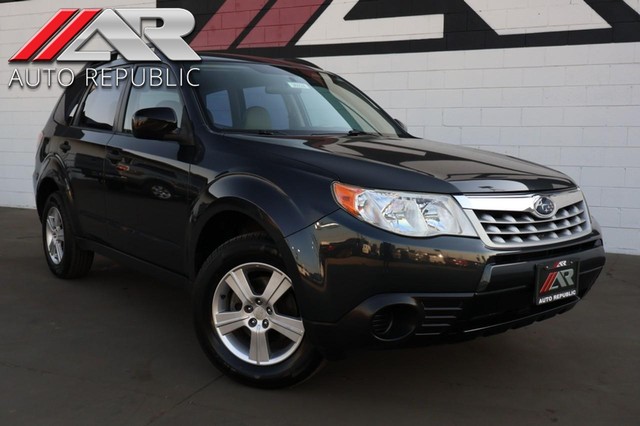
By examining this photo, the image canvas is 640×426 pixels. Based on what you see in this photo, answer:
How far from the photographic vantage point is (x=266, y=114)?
3.88 m

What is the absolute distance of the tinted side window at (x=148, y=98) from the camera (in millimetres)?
3918

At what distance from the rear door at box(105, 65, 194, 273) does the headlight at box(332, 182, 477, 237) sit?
1.13m

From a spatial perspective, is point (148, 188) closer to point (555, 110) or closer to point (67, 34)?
point (555, 110)

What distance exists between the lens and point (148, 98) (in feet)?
14.0

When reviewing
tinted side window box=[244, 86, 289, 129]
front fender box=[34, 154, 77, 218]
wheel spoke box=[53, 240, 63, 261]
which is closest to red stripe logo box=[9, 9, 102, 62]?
front fender box=[34, 154, 77, 218]

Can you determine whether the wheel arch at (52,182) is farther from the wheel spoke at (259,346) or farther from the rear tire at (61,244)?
the wheel spoke at (259,346)

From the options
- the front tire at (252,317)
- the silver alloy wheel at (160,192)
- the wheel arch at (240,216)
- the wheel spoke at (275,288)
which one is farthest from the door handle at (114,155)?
the wheel spoke at (275,288)

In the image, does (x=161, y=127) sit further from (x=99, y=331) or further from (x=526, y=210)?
(x=526, y=210)

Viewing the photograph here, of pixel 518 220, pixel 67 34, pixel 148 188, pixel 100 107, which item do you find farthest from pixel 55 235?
pixel 67 34

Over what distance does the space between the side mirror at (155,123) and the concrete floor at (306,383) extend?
121cm

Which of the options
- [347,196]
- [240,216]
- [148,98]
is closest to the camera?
[347,196]

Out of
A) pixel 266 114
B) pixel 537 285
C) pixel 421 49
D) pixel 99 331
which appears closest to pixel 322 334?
pixel 537 285

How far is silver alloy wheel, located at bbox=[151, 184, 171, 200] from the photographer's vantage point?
3.74m

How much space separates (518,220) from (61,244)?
12.2ft
